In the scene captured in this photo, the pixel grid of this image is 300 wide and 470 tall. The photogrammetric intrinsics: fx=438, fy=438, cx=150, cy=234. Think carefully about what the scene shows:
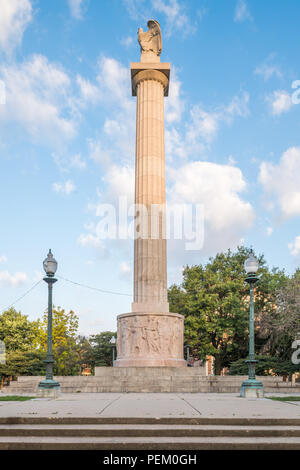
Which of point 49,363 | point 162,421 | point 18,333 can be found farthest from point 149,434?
point 18,333

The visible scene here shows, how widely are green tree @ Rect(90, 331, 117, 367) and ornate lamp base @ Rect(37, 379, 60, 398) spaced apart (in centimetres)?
4341

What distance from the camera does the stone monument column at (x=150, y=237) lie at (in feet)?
81.8

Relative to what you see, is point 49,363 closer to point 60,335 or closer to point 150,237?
point 150,237

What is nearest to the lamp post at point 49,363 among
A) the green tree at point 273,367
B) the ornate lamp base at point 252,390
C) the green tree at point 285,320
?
the ornate lamp base at point 252,390

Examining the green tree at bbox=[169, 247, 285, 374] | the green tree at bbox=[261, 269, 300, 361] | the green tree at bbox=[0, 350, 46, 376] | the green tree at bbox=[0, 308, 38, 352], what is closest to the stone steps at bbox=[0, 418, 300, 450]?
the green tree at bbox=[261, 269, 300, 361]

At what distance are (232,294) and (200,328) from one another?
15.2 feet

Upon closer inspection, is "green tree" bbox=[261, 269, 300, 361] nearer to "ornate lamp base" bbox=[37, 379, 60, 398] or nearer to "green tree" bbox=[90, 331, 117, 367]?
"ornate lamp base" bbox=[37, 379, 60, 398]

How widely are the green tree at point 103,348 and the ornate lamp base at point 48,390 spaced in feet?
142

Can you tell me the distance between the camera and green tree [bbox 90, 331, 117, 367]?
58.9 meters

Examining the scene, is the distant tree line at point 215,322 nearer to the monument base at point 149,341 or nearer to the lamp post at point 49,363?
the monument base at point 149,341

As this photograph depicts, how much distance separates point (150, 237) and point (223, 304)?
→ 52.4 feet

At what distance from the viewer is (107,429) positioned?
24.6ft
